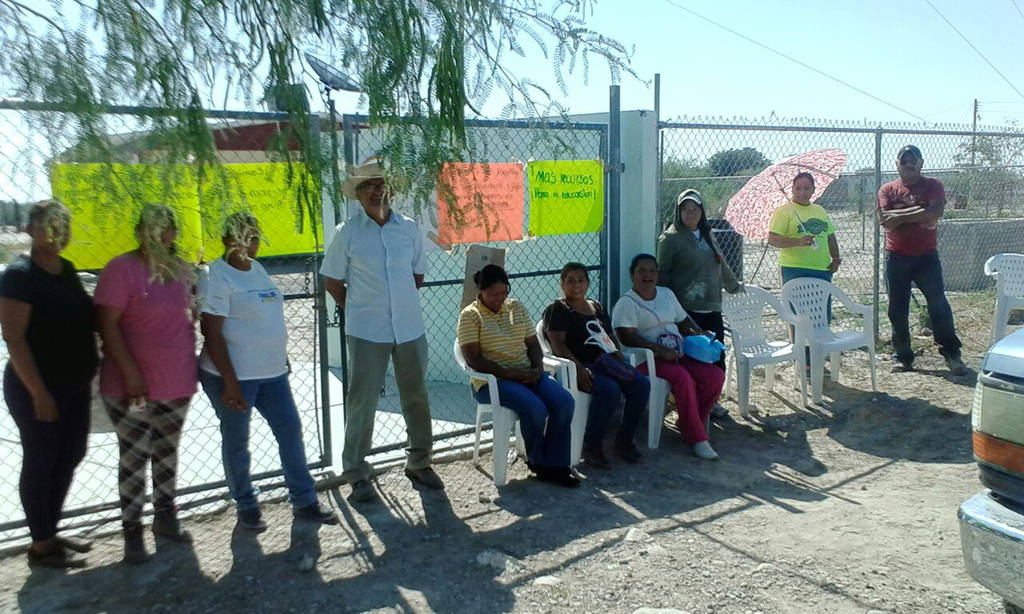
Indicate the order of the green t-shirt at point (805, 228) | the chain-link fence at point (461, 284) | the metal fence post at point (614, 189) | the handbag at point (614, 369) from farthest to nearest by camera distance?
the green t-shirt at point (805, 228), the metal fence post at point (614, 189), the chain-link fence at point (461, 284), the handbag at point (614, 369)

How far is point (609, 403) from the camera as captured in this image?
5.56 metres

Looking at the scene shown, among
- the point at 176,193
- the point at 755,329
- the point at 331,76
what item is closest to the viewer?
the point at 176,193

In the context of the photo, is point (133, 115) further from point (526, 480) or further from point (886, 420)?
point (886, 420)

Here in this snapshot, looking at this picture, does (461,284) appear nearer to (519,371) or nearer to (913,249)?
(519,371)

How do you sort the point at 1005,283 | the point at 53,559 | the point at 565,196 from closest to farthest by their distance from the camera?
the point at 53,559
the point at 565,196
the point at 1005,283

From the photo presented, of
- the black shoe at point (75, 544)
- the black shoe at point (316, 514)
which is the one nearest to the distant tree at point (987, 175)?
the black shoe at point (316, 514)

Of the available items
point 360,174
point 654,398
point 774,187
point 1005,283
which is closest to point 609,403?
point 654,398

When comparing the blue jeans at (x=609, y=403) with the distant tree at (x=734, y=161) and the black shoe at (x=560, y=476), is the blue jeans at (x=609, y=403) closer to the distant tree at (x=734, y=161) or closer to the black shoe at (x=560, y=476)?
the black shoe at (x=560, y=476)

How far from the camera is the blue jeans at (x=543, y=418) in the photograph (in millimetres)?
5152

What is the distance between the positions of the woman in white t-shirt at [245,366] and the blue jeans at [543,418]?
1.22m

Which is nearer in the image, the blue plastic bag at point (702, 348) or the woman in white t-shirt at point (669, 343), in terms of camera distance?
the woman in white t-shirt at point (669, 343)

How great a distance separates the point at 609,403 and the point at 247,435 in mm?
2203

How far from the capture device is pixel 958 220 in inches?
513

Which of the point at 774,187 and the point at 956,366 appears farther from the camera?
the point at 956,366
